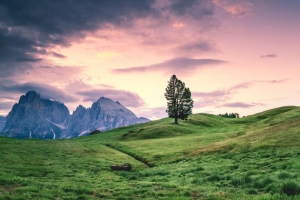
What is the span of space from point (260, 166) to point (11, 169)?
27.6 meters

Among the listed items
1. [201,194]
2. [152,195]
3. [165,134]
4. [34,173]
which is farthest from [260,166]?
[165,134]

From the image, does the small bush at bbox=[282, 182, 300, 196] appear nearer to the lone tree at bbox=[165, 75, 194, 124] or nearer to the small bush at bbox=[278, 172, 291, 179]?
the small bush at bbox=[278, 172, 291, 179]

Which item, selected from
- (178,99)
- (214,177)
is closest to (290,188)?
(214,177)

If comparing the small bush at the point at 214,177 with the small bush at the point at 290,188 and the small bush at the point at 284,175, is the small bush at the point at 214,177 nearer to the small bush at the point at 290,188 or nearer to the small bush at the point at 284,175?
the small bush at the point at 284,175

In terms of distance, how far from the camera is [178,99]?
114375mm

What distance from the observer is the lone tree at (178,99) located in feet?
375

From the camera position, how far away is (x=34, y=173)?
28828 mm

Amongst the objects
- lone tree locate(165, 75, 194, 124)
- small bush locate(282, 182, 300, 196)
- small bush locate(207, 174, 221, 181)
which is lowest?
small bush locate(207, 174, 221, 181)

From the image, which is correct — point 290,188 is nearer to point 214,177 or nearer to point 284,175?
point 284,175

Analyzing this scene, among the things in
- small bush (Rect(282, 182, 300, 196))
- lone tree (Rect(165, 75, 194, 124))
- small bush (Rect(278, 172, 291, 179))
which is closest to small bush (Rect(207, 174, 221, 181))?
small bush (Rect(278, 172, 291, 179))

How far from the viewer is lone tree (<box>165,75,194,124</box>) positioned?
114 metres

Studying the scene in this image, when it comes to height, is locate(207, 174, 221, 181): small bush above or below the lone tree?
below

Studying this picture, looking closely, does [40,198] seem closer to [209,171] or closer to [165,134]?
[209,171]

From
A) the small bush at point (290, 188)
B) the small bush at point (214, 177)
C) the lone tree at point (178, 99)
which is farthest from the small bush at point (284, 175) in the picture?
the lone tree at point (178, 99)
